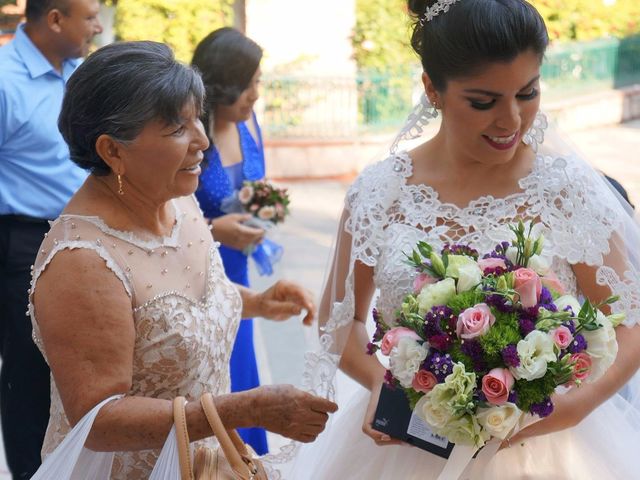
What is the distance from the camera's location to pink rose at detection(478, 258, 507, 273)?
228 centimetres

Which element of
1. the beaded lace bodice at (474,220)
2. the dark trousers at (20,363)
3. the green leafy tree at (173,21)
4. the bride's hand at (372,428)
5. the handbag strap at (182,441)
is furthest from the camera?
the green leafy tree at (173,21)

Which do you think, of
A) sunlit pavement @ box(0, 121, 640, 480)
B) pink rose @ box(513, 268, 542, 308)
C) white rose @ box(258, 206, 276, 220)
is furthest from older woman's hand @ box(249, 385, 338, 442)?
sunlit pavement @ box(0, 121, 640, 480)

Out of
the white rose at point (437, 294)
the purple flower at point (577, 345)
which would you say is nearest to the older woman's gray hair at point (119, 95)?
the white rose at point (437, 294)

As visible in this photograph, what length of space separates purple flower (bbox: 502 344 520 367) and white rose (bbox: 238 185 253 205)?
267 centimetres

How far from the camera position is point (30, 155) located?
14.0ft

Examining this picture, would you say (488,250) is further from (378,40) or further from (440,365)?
(378,40)

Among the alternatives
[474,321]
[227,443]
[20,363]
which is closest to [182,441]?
[227,443]

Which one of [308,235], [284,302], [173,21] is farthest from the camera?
[173,21]

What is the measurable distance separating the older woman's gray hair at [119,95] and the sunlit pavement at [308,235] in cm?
249

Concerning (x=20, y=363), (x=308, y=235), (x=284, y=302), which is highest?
(x=284, y=302)

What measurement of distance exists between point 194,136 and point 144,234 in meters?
0.30

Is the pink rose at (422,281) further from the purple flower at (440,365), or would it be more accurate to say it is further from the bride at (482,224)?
the bride at (482,224)

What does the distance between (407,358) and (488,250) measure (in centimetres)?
63

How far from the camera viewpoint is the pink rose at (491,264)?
2.28 meters
